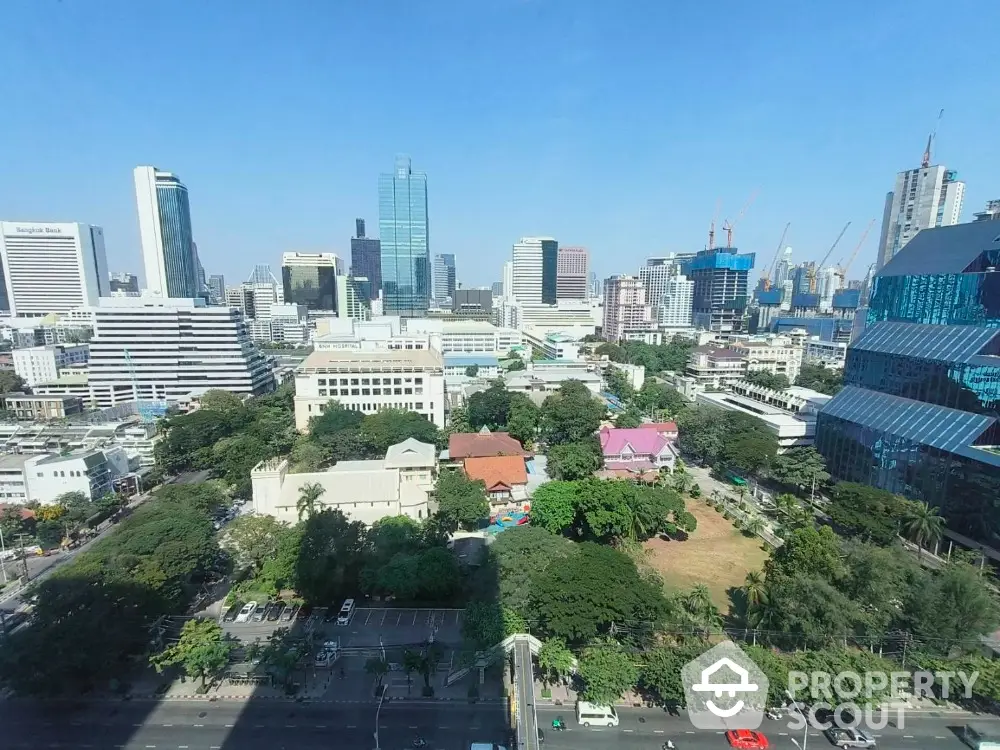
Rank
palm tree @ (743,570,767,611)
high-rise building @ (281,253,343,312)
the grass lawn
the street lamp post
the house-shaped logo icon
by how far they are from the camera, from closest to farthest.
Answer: the street lamp post, the house-shaped logo icon, palm tree @ (743,570,767,611), the grass lawn, high-rise building @ (281,253,343,312)

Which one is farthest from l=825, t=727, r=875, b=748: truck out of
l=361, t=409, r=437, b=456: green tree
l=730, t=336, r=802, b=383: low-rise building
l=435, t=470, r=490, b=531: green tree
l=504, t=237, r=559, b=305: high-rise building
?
l=504, t=237, r=559, b=305: high-rise building

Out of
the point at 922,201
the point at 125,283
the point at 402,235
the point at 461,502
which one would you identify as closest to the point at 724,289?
the point at 922,201

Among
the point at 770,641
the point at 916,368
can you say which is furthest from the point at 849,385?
the point at 770,641

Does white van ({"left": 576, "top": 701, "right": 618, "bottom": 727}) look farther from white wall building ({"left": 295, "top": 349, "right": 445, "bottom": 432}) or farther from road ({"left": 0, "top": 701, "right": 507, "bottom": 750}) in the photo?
white wall building ({"left": 295, "top": 349, "right": 445, "bottom": 432})

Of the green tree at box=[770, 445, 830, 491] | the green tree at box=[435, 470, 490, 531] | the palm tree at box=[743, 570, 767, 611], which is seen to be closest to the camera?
the palm tree at box=[743, 570, 767, 611]

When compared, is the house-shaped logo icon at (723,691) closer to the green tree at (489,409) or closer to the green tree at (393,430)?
the green tree at (393,430)

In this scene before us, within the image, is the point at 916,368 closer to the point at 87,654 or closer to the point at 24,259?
the point at 87,654
